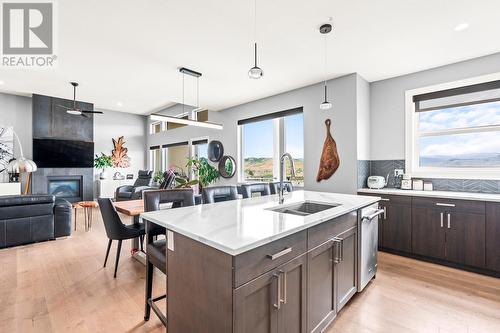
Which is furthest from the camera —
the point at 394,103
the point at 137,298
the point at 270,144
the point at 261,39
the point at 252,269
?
the point at 270,144

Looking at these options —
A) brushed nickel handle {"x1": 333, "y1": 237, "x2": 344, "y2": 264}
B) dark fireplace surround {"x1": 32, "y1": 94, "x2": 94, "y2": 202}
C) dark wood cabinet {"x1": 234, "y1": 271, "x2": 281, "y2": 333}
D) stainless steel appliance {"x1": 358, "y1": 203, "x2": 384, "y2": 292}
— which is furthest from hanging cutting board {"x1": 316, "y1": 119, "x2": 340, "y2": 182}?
dark fireplace surround {"x1": 32, "y1": 94, "x2": 94, "y2": 202}

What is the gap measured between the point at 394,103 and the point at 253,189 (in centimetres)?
281

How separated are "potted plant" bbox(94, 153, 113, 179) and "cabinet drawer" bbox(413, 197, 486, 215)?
27.0 feet

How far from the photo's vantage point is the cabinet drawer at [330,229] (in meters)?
A: 1.58

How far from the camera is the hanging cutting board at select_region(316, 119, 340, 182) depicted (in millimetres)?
3990

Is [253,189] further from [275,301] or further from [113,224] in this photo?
[275,301]

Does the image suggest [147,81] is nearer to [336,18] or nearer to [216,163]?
[216,163]

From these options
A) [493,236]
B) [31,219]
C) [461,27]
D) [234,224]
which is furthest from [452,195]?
[31,219]

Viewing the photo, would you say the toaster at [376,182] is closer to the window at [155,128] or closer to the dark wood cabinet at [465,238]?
the dark wood cabinet at [465,238]

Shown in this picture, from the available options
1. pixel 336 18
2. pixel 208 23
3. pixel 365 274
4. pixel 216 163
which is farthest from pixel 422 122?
pixel 216 163

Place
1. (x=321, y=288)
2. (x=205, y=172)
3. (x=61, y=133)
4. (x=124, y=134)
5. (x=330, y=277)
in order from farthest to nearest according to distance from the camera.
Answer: (x=124, y=134) < (x=61, y=133) < (x=205, y=172) < (x=330, y=277) < (x=321, y=288)

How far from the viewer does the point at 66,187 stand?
22.9 ft

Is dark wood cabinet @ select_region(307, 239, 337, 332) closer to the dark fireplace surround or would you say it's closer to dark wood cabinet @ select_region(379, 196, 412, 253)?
dark wood cabinet @ select_region(379, 196, 412, 253)

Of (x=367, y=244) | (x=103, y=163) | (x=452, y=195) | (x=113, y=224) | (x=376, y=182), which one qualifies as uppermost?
(x=103, y=163)
